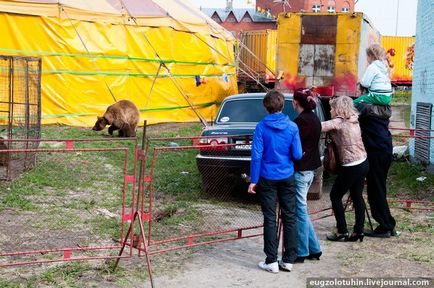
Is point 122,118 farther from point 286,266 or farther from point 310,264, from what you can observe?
point 286,266

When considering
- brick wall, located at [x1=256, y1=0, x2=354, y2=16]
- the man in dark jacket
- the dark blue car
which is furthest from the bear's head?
brick wall, located at [x1=256, y1=0, x2=354, y2=16]

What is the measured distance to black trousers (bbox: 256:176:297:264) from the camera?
593cm

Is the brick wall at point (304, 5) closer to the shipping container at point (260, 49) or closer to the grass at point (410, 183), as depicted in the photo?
the shipping container at point (260, 49)

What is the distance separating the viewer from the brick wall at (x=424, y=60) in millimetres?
12062

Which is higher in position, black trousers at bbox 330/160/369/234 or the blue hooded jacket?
the blue hooded jacket

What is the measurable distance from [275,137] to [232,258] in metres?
1.48

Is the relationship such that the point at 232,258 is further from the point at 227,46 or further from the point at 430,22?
the point at 227,46

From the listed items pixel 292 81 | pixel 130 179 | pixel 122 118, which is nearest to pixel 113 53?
pixel 122 118

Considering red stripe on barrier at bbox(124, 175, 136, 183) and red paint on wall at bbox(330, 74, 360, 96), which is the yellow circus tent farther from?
red stripe on barrier at bbox(124, 175, 136, 183)

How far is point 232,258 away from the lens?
6.52 metres

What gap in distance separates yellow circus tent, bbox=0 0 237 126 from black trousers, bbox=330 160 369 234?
33.9 ft

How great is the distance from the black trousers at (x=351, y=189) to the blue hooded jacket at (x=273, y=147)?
4.12 ft

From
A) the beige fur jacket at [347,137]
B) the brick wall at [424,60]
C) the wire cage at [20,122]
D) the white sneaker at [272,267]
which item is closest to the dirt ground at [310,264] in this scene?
the white sneaker at [272,267]

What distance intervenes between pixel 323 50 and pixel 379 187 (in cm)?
1059
